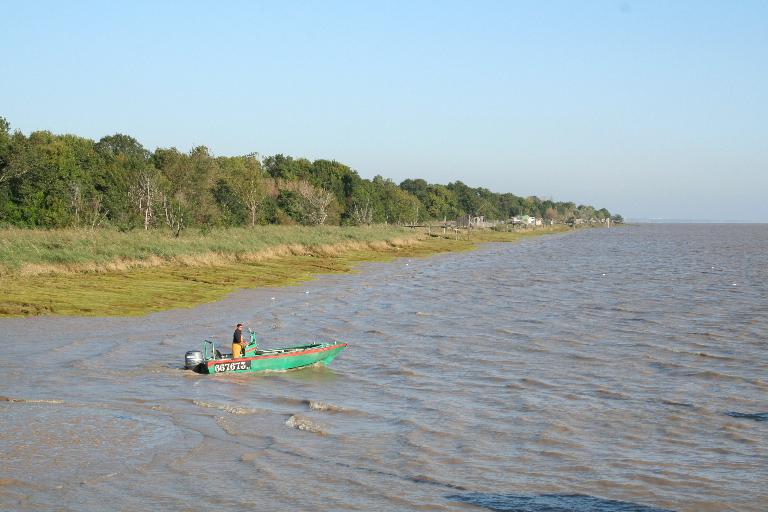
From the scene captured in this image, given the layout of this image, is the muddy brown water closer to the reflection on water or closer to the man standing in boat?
the reflection on water

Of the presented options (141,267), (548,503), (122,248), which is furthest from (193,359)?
(122,248)

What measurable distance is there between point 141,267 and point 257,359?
25147mm

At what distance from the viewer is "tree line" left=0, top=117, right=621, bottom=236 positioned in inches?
2378

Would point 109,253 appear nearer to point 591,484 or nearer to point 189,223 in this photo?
point 189,223

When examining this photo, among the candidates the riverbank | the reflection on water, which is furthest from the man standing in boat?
the riverbank

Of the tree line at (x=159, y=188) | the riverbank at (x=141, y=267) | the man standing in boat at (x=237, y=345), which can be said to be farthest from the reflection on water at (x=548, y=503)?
the tree line at (x=159, y=188)

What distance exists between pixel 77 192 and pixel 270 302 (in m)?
28.1

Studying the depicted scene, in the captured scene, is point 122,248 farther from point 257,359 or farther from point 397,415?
point 397,415

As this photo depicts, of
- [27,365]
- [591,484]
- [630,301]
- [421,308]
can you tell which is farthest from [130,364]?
[630,301]

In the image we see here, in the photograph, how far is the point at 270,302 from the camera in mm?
41062

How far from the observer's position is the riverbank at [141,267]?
35.8 meters

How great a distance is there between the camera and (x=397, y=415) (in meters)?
20.2

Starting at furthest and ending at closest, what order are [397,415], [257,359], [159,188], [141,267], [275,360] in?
1. [159,188]
2. [141,267]
3. [275,360]
4. [257,359]
5. [397,415]

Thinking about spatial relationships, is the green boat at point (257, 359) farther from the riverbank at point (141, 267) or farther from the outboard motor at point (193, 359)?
the riverbank at point (141, 267)
